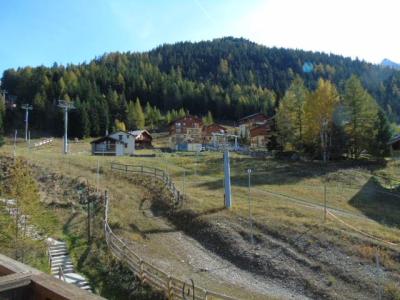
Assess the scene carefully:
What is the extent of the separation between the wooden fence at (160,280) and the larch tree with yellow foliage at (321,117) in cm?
4563

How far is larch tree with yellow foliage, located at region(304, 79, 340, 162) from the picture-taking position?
6384cm

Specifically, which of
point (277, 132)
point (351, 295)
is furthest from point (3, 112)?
point (351, 295)

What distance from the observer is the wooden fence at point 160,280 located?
17.6 meters

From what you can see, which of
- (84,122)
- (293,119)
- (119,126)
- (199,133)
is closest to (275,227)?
(293,119)

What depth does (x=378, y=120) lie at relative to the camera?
64125 millimetres

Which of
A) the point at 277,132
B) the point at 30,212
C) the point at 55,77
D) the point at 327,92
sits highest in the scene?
the point at 55,77

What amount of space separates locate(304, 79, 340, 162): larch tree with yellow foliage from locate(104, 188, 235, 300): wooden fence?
4563 cm

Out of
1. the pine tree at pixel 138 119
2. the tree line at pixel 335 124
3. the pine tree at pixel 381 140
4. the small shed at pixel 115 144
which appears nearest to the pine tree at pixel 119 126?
the pine tree at pixel 138 119

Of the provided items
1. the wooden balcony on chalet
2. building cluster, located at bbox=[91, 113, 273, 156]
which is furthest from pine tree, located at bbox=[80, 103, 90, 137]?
the wooden balcony on chalet

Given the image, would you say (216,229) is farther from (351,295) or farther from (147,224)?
(351,295)

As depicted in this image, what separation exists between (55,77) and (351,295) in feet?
510

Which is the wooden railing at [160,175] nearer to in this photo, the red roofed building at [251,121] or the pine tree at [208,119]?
the red roofed building at [251,121]

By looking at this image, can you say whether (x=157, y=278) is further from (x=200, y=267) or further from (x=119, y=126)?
(x=119, y=126)

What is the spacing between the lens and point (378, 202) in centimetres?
4309
